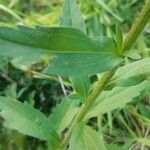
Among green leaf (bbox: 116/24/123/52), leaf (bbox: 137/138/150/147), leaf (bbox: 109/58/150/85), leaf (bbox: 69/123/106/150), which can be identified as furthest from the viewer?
leaf (bbox: 137/138/150/147)

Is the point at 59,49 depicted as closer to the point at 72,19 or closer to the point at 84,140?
the point at 72,19

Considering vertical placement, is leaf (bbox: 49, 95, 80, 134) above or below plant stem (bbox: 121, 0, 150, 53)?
below

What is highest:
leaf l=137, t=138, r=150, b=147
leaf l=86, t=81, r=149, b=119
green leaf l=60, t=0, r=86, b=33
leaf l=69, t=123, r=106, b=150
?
green leaf l=60, t=0, r=86, b=33

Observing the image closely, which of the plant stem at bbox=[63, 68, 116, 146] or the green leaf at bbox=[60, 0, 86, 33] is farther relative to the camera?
the green leaf at bbox=[60, 0, 86, 33]

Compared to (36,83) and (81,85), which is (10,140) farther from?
(81,85)

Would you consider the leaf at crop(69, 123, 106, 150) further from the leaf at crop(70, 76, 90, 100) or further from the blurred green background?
the blurred green background

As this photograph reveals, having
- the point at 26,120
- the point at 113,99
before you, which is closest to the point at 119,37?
the point at 113,99

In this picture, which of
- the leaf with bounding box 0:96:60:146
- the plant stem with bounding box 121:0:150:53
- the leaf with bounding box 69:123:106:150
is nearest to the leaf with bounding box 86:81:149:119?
the leaf with bounding box 69:123:106:150

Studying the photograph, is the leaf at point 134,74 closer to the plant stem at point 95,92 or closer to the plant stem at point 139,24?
the plant stem at point 95,92

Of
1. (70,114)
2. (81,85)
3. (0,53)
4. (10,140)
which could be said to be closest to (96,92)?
(81,85)
